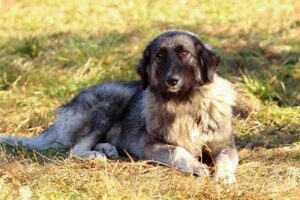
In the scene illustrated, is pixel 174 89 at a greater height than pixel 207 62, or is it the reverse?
pixel 207 62

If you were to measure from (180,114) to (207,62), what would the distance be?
562mm

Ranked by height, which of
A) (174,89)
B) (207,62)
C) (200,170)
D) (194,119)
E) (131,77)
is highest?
(207,62)

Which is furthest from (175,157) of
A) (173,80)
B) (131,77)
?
(131,77)

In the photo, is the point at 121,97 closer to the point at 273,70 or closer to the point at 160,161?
the point at 160,161

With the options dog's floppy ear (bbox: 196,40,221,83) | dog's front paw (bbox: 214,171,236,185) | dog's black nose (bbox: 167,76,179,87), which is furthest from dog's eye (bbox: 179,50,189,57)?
dog's front paw (bbox: 214,171,236,185)

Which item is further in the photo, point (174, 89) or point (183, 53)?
point (183, 53)

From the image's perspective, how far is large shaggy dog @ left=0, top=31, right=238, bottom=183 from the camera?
19.7 ft

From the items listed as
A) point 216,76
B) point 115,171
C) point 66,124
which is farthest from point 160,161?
point 66,124

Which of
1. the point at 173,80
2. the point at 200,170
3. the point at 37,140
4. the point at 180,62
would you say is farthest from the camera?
the point at 37,140

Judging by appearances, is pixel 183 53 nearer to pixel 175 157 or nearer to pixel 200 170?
pixel 175 157

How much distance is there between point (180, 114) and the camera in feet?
20.8

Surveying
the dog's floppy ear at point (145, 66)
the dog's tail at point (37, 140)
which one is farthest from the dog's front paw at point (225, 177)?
the dog's tail at point (37, 140)

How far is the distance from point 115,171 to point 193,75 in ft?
3.90

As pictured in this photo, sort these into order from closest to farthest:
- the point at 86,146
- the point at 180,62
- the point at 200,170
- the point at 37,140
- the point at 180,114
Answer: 1. the point at 200,170
2. the point at 180,62
3. the point at 180,114
4. the point at 86,146
5. the point at 37,140
